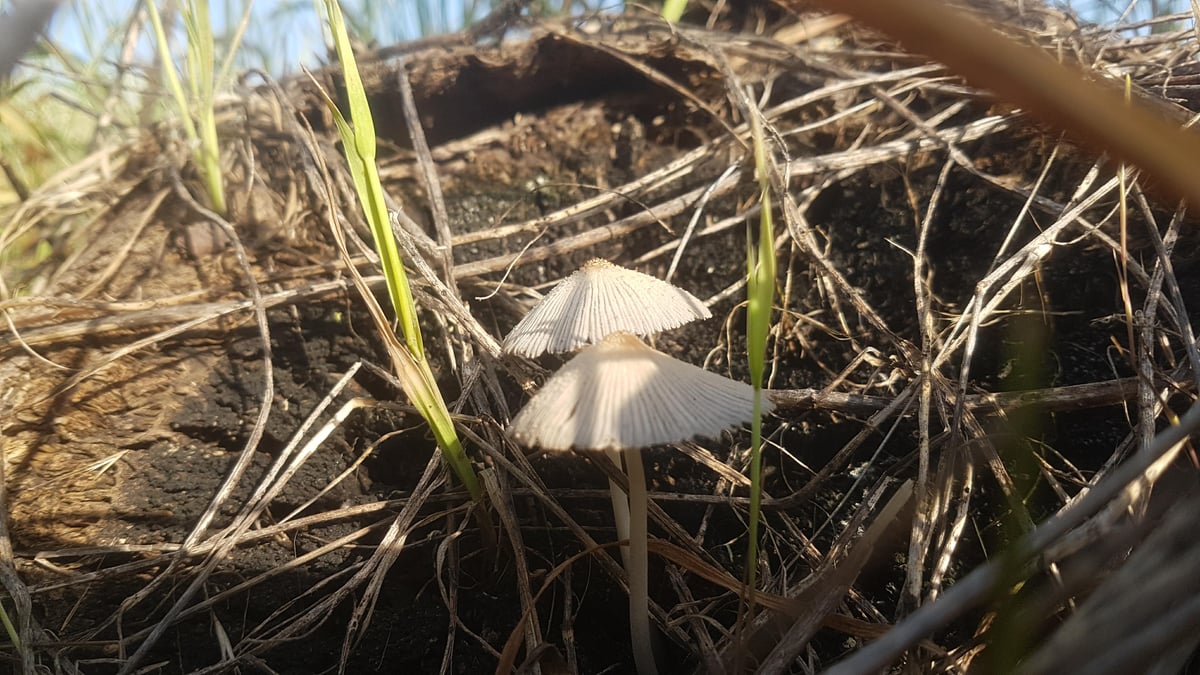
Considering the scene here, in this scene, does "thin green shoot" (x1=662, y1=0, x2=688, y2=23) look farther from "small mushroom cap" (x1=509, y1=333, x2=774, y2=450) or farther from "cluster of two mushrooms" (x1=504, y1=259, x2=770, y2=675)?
"small mushroom cap" (x1=509, y1=333, x2=774, y2=450)

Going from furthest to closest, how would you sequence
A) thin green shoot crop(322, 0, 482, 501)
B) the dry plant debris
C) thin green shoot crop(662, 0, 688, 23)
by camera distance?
thin green shoot crop(662, 0, 688, 23) → the dry plant debris → thin green shoot crop(322, 0, 482, 501)

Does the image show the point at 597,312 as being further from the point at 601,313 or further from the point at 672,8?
the point at 672,8

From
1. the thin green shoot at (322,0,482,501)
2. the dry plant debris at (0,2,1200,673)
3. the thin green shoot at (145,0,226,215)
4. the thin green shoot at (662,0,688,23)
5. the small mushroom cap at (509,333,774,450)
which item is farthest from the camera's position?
the thin green shoot at (662,0,688,23)

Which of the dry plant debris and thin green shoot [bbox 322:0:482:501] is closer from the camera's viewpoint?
thin green shoot [bbox 322:0:482:501]

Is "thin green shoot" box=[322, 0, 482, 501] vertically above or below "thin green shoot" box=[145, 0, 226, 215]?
below

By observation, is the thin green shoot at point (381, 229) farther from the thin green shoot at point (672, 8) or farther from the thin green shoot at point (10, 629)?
the thin green shoot at point (672, 8)

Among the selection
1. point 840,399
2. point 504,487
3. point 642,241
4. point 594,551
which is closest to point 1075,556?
point 840,399

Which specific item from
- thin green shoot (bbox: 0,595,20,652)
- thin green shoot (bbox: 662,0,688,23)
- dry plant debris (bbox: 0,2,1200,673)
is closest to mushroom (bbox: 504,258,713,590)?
dry plant debris (bbox: 0,2,1200,673)

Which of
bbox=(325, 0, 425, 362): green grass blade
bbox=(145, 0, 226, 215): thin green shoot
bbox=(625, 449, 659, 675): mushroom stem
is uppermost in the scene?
bbox=(145, 0, 226, 215): thin green shoot

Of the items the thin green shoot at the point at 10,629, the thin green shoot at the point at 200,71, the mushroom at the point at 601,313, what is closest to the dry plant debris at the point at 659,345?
the thin green shoot at the point at 10,629
